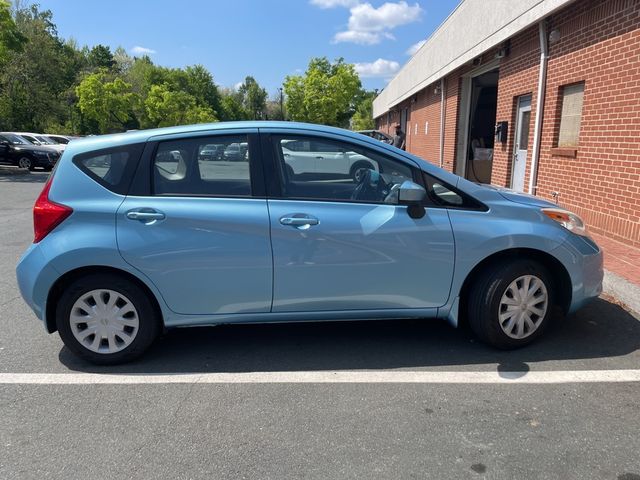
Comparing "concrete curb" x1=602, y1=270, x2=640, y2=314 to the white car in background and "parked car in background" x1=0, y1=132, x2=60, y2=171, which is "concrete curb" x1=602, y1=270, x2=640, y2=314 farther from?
"parked car in background" x1=0, y1=132, x2=60, y2=171

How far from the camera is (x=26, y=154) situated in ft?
74.8

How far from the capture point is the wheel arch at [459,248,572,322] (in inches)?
153

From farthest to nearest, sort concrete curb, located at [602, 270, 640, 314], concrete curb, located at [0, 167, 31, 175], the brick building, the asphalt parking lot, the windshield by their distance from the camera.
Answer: the windshield → concrete curb, located at [0, 167, 31, 175] → the brick building → concrete curb, located at [602, 270, 640, 314] → the asphalt parking lot

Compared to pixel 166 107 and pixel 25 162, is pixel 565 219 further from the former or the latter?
pixel 166 107

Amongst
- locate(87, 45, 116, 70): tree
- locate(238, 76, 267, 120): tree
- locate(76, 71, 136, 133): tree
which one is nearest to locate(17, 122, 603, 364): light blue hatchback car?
locate(76, 71, 136, 133): tree

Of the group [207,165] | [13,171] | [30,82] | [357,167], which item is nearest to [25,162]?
[13,171]

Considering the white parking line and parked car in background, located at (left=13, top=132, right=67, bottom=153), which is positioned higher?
parked car in background, located at (left=13, top=132, right=67, bottom=153)

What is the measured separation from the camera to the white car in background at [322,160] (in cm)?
390

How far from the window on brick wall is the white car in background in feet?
17.7

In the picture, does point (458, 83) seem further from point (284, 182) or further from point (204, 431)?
point (204, 431)

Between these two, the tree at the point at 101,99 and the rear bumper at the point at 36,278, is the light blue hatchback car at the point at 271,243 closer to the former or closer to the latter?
the rear bumper at the point at 36,278

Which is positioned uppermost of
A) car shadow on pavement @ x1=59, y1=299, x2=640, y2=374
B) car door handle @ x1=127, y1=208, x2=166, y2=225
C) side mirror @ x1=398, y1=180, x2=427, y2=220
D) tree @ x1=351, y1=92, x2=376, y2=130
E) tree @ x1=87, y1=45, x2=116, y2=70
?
tree @ x1=87, y1=45, x2=116, y2=70

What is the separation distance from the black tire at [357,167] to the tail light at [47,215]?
2051 millimetres

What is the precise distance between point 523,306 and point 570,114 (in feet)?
18.2
